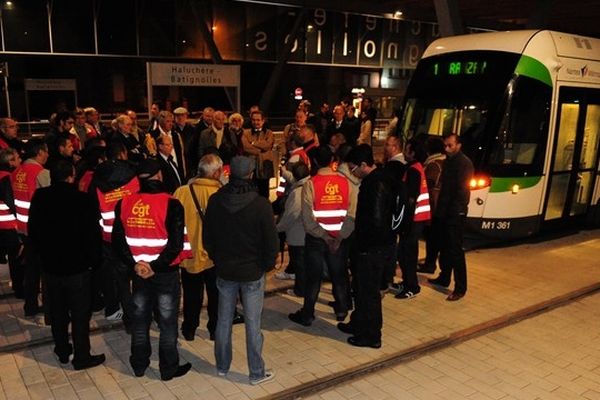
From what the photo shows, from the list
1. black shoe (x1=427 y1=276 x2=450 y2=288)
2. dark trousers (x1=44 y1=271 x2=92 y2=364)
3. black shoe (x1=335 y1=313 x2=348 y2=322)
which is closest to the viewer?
dark trousers (x1=44 y1=271 x2=92 y2=364)

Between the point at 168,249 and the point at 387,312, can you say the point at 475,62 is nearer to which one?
the point at 387,312

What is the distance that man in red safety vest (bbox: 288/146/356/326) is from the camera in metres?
5.20

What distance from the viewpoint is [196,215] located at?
470cm

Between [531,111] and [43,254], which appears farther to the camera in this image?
[531,111]

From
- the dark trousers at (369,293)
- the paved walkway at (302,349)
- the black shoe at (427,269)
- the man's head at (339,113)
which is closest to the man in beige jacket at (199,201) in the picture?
the paved walkway at (302,349)

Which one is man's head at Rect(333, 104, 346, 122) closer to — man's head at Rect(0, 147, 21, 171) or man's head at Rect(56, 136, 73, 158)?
man's head at Rect(56, 136, 73, 158)

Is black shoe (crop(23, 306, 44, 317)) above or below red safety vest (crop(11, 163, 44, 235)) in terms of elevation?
below

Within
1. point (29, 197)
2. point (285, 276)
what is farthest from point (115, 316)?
point (285, 276)

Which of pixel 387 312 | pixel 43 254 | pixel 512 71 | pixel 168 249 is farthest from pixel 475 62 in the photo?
pixel 43 254

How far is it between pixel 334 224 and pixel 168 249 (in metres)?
1.75

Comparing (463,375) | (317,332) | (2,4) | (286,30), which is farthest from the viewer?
(286,30)

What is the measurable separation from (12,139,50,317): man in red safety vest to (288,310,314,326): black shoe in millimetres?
2655

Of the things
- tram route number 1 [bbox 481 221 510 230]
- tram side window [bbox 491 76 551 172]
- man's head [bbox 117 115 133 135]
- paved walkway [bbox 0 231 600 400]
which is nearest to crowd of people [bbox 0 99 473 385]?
paved walkway [bbox 0 231 600 400]

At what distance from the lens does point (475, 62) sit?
8.09 meters
